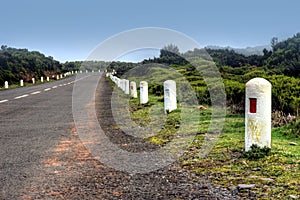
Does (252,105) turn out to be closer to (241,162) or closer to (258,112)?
(258,112)

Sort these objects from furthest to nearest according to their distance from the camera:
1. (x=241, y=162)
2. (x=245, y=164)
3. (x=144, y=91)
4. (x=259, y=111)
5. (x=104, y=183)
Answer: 1. (x=144, y=91)
2. (x=259, y=111)
3. (x=241, y=162)
4. (x=245, y=164)
5. (x=104, y=183)

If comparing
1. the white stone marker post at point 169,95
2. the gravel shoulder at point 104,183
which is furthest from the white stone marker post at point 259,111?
the white stone marker post at point 169,95

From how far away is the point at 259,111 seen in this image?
541 cm

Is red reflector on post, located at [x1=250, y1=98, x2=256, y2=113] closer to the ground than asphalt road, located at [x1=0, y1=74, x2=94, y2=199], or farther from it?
farther from it

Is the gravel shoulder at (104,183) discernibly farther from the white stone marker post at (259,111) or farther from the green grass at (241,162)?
the white stone marker post at (259,111)

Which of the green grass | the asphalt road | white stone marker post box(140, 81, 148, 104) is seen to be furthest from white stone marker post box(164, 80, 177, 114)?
white stone marker post box(140, 81, 148, 104)

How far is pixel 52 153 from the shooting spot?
6211mm

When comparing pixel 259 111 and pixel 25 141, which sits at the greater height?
pixel 259 111

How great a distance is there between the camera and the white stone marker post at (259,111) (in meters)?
5.38

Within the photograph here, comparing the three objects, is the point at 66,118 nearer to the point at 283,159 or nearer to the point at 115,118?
A: the point at 115,118

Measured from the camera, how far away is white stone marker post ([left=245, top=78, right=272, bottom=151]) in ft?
17.6

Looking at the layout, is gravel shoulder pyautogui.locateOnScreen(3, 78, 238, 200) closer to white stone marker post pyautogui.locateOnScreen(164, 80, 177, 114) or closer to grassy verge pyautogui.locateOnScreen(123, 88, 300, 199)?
grassy verge pyautogui.locateOnScreen(123, 88, 300, 199)

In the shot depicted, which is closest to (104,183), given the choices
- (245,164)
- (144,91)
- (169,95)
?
(245,164)

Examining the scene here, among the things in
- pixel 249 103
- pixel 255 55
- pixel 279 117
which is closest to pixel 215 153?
pixel 249 103
